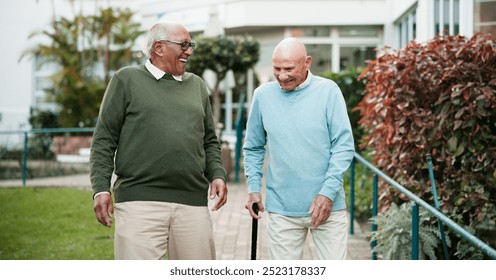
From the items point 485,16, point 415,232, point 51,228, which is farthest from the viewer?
point 51,228

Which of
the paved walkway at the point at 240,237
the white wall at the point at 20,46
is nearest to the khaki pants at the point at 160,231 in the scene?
the white wall at the point at 20,46

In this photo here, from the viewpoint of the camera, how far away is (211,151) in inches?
142

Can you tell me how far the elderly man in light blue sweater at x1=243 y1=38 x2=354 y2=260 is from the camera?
323 cm

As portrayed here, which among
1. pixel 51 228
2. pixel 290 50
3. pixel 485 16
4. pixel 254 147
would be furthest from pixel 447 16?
pixel 290 50

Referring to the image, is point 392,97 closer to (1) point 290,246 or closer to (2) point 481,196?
(2) point 481,196

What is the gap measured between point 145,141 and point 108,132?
0.18 metres

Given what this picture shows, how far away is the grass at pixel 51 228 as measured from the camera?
20.2 ft

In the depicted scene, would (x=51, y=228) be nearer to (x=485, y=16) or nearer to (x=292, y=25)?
(x=485, y=16)

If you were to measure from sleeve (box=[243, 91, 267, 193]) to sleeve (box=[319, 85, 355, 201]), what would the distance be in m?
0.38

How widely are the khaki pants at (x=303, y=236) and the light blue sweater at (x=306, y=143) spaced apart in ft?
0.15

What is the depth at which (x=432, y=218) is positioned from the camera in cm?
499

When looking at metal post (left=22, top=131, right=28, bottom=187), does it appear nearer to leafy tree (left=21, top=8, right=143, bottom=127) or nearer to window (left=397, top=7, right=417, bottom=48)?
leafy tree (left=21, top=8, right=143, bottom=127)
